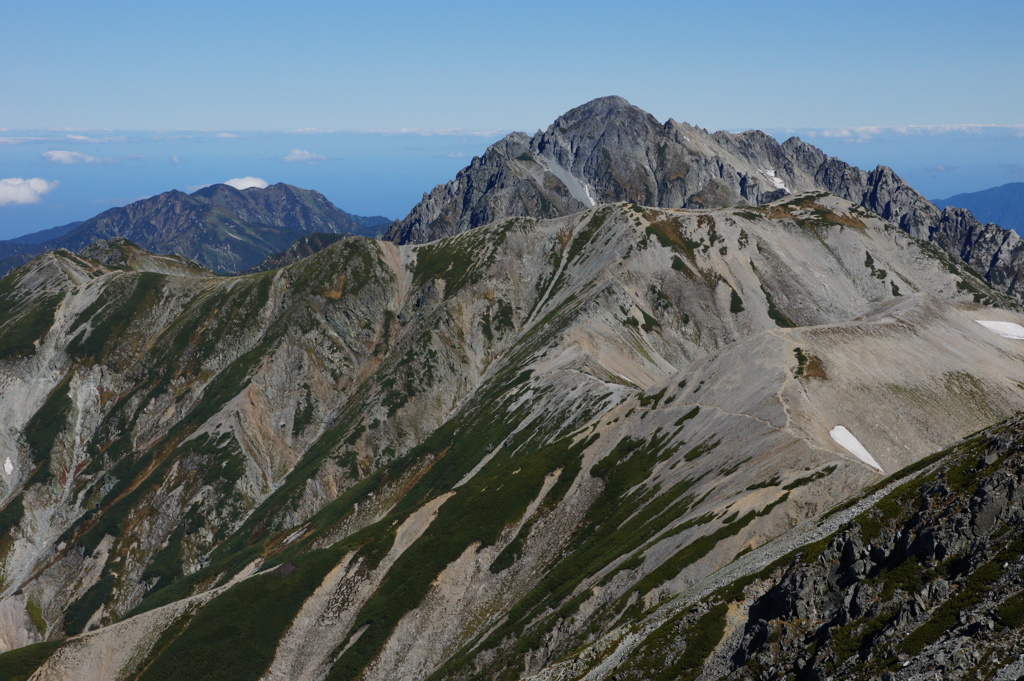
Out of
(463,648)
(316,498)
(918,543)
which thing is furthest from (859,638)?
(316,498)

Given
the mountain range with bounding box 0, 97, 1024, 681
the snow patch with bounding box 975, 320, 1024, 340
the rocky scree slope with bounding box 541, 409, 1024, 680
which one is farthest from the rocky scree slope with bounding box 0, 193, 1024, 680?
the rocky scree slope with bounding box 541, 409, 1024, 680

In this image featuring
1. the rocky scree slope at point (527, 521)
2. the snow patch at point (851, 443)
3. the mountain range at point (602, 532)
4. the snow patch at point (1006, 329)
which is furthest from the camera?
the snow patch at point (1006, 329)

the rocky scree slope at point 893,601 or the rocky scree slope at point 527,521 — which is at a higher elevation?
the rocky scree slope at point 893,601

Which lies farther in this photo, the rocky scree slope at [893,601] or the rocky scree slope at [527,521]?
the rocky scree slope at [527,521]

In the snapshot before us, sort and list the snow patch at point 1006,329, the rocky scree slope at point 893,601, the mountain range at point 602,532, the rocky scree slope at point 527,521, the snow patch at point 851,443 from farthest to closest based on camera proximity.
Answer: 1. the snow patch at point 1006,329
2. the snow patch at point 851,443
3. the rocky scree slope at point 527,521
4. the mountain range at point 602,532
5. the rocky scree slope at point 893,601

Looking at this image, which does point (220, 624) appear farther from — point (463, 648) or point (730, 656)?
point (730, 656)

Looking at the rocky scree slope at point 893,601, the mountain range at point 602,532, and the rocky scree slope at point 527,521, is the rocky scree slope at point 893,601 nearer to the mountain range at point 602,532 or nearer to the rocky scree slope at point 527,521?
the mountain range at point 602,532

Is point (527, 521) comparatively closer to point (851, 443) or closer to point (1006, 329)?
point (851, 443)

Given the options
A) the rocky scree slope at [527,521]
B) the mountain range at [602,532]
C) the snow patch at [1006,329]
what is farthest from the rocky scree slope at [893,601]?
the snow patch at [1006,329]
